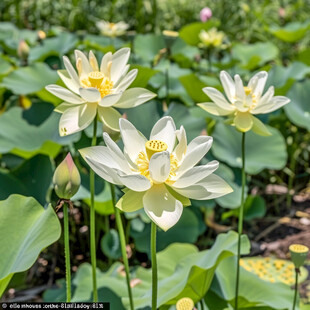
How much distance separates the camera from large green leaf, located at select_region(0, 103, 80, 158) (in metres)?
1.63

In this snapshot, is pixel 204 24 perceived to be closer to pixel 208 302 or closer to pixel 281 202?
pixel 281 202

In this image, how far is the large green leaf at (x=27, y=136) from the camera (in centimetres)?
163

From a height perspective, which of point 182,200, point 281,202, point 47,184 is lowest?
point 281,202

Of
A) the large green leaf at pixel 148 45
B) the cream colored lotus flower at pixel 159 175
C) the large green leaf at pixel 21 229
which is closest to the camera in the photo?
the cream colored lotus flower at pixel 159 175

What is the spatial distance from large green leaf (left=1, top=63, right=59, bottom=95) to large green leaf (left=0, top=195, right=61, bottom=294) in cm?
104

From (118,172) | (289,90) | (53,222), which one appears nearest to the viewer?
(118,172)

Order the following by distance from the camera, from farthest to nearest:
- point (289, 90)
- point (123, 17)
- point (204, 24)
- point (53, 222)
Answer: point (123, 17)
point (204, 24)
point (289, 90)
point (53, 222)

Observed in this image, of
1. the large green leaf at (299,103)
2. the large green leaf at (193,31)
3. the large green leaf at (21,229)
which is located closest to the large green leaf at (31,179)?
the large green leaf at (21,229)

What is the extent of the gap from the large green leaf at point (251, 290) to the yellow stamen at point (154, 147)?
583 millimetres

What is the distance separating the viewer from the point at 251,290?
4.19 ft

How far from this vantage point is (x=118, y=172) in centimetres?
69

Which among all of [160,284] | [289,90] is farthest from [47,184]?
[289,90]

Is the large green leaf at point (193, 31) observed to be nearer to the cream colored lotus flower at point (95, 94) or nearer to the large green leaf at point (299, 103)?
the large green leaf at point (299, 103)

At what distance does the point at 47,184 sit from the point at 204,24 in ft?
6.08
